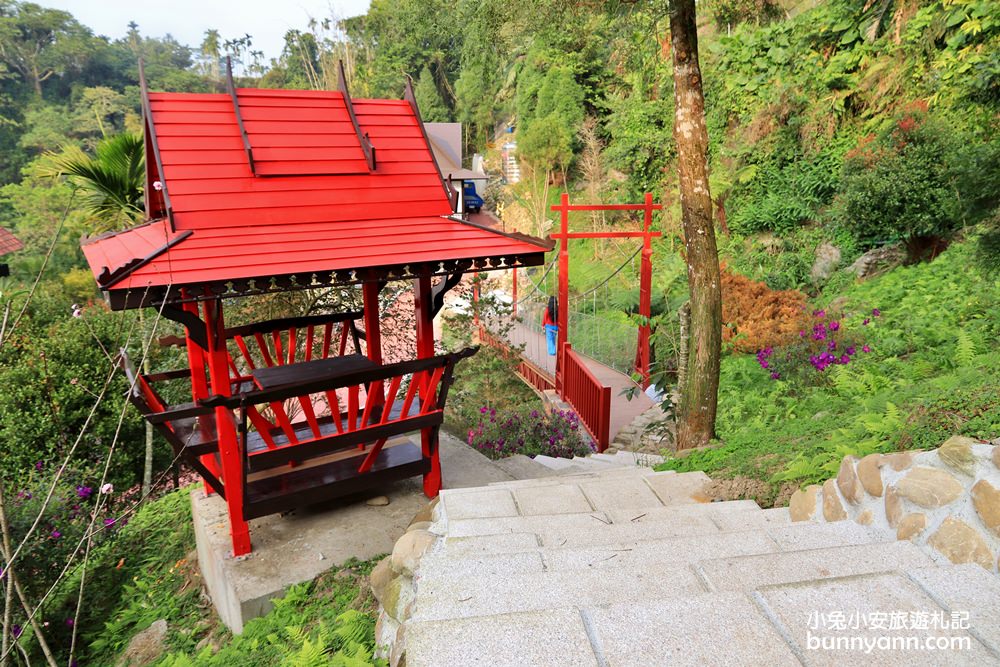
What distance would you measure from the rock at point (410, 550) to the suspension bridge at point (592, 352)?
425 centimetres

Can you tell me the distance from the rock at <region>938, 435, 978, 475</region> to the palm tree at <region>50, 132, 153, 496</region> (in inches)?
295

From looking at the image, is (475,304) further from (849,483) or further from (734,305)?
(849,483)

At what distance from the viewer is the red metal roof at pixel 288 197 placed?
3.96 meters

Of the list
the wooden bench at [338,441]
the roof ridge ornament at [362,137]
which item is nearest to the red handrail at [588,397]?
the wooden bench at [338,441]

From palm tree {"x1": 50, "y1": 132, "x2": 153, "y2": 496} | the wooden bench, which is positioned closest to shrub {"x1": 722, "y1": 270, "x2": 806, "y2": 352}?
the wooden bench

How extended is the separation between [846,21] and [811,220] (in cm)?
391

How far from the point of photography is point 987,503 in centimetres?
204

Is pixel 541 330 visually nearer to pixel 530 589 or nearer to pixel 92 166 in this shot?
pixel 92 166

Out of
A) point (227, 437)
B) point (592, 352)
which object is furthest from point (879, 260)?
point (227, 437)

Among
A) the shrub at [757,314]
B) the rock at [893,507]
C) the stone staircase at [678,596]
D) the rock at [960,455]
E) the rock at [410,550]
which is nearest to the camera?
the stone staircase at [678,596]

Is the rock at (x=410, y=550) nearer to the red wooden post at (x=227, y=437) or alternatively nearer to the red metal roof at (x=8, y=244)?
the red wooden post at (x=227, y=437)

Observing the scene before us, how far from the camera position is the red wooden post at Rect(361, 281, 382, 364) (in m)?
5.61

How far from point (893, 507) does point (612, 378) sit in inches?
326

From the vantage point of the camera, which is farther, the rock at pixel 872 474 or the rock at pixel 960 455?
the rock at pixel 872 474
